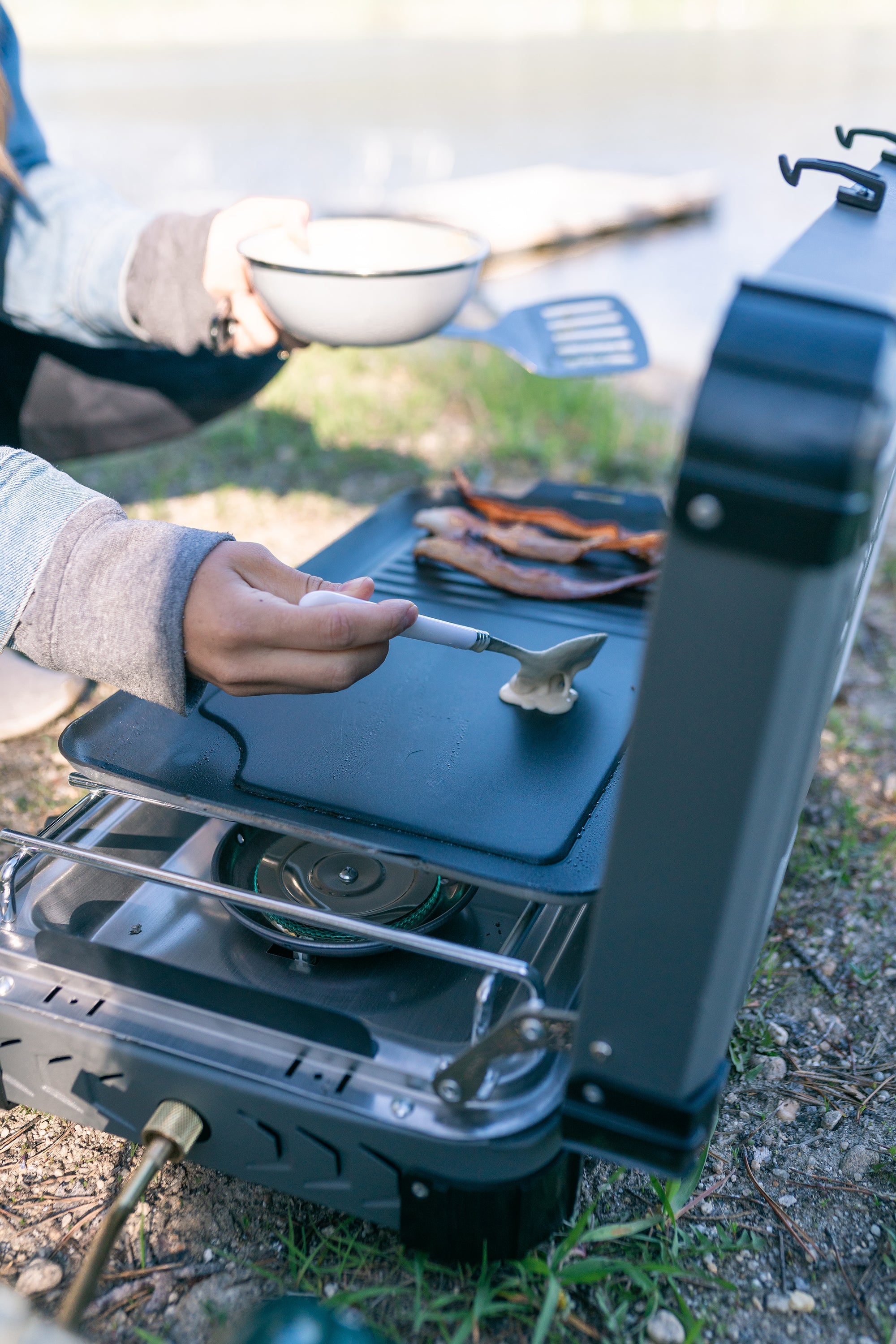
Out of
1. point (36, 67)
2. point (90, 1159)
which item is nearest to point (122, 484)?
point (90, 1159)

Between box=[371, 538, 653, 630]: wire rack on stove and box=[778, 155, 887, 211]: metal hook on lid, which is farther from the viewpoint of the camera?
box=[371, 538, 653, 630]: wire rack on stove

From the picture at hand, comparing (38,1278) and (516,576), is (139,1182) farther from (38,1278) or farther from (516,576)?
(516,576)

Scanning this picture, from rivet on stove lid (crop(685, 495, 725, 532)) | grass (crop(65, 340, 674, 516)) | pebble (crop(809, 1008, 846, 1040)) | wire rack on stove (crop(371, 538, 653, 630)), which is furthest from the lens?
grass (crop(65, 340, 674, 516))

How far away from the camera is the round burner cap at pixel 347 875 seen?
96cm

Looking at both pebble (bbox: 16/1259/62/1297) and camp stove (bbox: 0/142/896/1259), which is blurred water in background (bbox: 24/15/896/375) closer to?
camp stove (bbox: 0/142/896/1259)

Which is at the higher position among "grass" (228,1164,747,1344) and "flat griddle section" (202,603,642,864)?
"flat griddle section" (202,603,642,864)

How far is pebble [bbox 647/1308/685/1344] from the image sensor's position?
78 centimetres

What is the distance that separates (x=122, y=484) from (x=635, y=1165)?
2085mm

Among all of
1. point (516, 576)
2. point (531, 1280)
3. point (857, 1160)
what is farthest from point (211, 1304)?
point (516, 576)

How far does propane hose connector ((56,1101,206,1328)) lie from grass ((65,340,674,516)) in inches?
65.2

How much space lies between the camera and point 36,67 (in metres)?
10.2

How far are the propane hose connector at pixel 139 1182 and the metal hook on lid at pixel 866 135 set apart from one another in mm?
1042

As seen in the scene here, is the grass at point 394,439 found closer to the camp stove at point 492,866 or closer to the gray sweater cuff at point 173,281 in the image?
the gray sweater cuff at point 173,281

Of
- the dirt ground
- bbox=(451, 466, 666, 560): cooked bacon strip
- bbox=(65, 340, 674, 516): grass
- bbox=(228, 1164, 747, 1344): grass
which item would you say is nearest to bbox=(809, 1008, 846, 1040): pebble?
the dirt ground
